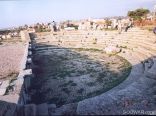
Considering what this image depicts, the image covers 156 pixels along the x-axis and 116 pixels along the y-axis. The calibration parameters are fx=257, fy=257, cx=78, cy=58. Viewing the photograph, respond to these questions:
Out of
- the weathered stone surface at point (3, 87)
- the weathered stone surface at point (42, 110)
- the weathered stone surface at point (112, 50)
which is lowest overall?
the weathered stone surface at point (42, 110)

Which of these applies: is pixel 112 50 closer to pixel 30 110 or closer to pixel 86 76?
pixel 86 76

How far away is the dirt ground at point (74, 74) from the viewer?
520 inches

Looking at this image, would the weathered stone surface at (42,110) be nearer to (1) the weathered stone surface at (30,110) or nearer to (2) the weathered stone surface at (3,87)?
(1) the weathered stone surface at (30,110)

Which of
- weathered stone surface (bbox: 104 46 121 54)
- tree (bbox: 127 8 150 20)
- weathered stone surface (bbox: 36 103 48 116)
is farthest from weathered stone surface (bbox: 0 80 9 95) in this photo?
tree (bbox: 127 8 150 20)

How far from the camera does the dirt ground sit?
1321 cm

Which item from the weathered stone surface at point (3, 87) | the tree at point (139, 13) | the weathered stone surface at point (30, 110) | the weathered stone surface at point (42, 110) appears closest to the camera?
the weathered stone surface at point (30, 110)

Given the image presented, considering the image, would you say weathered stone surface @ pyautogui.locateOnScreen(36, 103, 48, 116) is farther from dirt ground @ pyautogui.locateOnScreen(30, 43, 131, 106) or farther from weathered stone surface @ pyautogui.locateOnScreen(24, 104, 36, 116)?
dirt ground @ pyautogui.locateOnScreen(30, 43, 131, 106)

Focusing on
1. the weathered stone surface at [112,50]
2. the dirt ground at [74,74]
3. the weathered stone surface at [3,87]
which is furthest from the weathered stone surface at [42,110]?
the weathered stone surface at [112,50]

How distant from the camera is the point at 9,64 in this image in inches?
645

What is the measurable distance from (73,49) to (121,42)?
16.4ft

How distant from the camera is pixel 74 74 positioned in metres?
16.6

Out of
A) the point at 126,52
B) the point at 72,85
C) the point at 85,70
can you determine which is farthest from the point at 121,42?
the point at 72,85

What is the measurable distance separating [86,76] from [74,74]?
1026 mm

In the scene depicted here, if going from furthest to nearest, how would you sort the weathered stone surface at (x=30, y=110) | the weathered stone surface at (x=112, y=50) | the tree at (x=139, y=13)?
1. the tree at (x=139, y=13)
2. the weathered stone surface at (x=112, y=50)
3. the weathered stone surface at (x=30, y=110)
